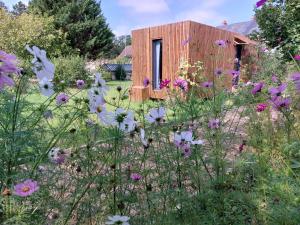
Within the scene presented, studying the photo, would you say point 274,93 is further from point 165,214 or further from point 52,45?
point 52,45

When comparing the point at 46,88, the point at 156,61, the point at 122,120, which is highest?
the point at 156,61

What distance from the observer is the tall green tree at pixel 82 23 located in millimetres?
22078

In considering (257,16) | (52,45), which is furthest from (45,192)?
(52,45)

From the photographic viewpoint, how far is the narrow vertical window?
8.28 meters

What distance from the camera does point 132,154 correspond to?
1746 millimetres

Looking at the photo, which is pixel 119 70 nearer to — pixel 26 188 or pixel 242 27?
pixel 242 27

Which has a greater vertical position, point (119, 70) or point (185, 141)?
point (119, 70)

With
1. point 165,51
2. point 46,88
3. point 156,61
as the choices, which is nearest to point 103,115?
point 46,88

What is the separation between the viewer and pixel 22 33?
1523 cm

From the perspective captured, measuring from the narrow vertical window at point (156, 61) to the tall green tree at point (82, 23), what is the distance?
1434 centimetres

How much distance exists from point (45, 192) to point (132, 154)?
57 centimetres

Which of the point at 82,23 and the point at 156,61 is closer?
the point at 156,61

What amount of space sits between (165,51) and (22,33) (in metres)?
9.45

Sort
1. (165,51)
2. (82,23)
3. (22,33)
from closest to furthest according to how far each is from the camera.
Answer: (165,51) → (22,33) → (82,23)
